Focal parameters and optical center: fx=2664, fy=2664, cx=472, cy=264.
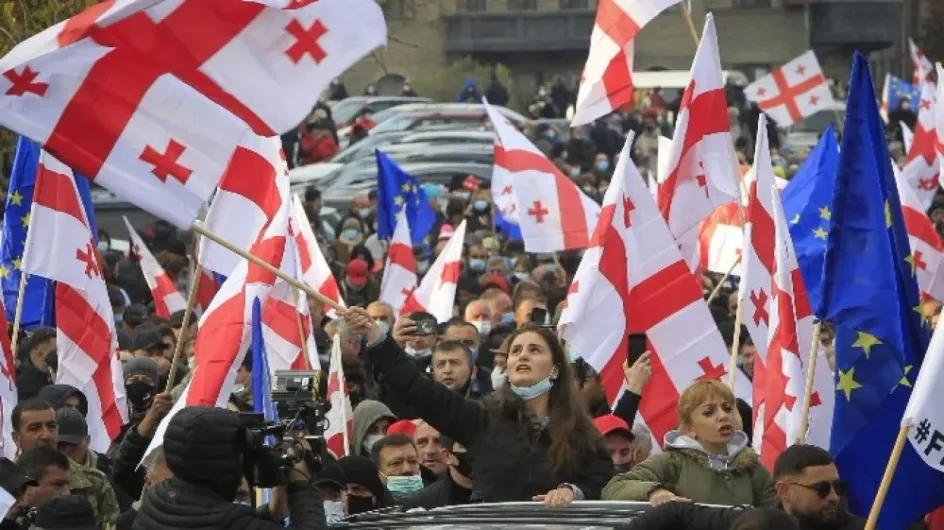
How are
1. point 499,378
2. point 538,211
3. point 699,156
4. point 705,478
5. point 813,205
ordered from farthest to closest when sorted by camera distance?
point 538,211 < point 813,205 < point 699,156 < point 499,378 < point 705,478

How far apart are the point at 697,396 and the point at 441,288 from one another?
27.2 feet

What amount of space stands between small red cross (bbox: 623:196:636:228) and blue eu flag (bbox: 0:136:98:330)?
168 inches

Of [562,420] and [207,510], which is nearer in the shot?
[207,510]

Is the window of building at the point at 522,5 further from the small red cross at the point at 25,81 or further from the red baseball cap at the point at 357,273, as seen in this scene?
the small red cross at the point at 25,81

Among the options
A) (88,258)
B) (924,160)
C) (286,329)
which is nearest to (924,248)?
(88,258)

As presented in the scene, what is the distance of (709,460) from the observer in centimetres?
858

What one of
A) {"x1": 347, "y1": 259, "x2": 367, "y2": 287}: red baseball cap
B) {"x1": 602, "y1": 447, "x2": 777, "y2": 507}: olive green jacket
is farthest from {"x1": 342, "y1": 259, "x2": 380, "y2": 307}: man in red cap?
{"x1": 602, "y1": 447, "x2": 777, "y2": 507}: olive green jacket

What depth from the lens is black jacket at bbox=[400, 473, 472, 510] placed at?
373 inches

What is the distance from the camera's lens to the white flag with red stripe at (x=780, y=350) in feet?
35.9

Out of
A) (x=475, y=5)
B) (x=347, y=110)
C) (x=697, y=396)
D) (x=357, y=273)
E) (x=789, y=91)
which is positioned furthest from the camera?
(x=475, y=5)

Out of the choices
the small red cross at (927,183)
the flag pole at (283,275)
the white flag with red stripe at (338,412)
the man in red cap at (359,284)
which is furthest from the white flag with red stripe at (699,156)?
the small red cross at (927,183)

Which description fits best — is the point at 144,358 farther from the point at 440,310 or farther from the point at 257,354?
the point at 440,310

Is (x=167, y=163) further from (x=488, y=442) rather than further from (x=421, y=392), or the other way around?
(x=488, y=442)

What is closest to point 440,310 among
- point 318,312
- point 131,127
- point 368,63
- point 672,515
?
point 318,312
